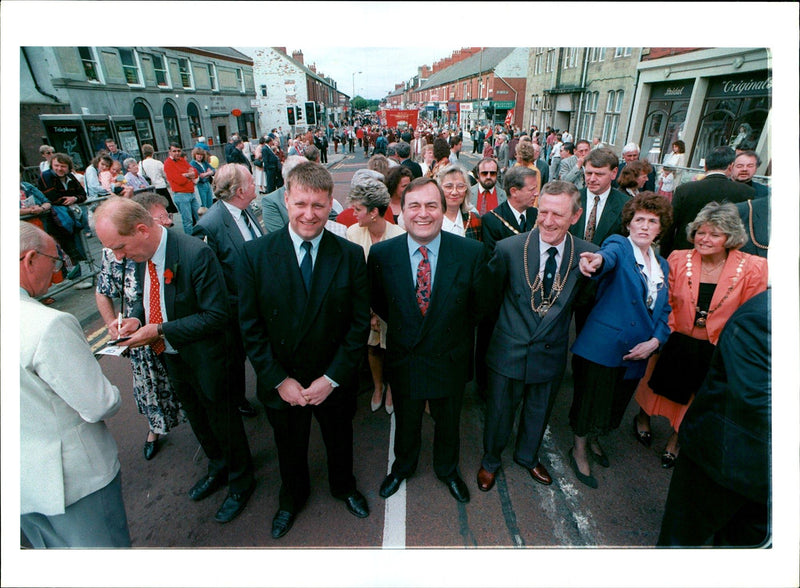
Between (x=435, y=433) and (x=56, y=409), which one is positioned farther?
(x=435, y=433)

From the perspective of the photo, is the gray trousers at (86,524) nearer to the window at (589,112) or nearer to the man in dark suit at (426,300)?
the man in dark suit at (426,300)

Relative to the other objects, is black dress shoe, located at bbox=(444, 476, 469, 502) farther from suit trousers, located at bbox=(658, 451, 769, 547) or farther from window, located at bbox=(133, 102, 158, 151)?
window, located at bbox=(133, 102, 158, 151)

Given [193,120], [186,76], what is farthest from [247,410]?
[193,120]

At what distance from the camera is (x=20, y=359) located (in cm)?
127

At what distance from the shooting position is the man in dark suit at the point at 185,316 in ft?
6.31

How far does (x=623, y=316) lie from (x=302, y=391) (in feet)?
7.09

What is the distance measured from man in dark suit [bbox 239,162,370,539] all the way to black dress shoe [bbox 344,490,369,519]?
2.25 feet

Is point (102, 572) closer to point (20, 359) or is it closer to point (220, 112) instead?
point (20, 359)

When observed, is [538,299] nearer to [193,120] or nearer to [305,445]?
[305,445]

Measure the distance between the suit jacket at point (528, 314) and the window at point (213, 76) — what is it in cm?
2228

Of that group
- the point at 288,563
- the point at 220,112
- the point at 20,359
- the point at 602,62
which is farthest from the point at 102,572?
the point at 220,112

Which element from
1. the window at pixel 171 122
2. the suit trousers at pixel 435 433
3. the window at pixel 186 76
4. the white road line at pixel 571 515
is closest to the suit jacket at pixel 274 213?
the suit trousers at pixel 435 433

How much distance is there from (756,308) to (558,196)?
44.4 inches

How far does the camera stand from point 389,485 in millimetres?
2602
